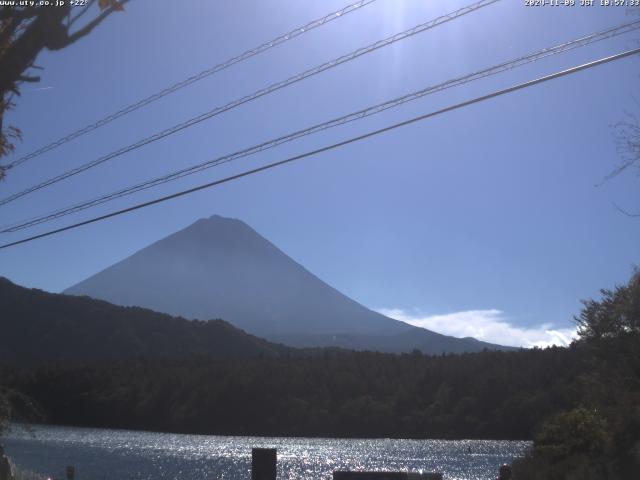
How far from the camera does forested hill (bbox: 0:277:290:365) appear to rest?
105 m

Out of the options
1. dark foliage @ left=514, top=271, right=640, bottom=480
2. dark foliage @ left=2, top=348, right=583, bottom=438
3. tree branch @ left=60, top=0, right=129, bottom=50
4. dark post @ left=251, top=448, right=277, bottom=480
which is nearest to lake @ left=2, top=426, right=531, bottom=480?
dark foliage @ left=2, top=348, right=583, bottom=438

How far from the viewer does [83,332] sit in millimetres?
113312

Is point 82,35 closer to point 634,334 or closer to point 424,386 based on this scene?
point 634,334

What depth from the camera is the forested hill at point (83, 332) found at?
105 metres

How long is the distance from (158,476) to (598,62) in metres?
47.7

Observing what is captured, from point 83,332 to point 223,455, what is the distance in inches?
2091

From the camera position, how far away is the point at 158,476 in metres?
50.8

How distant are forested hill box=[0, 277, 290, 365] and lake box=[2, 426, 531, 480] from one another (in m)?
16.8

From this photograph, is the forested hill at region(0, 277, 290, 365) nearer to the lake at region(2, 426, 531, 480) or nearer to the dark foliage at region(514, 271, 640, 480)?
the lake at region(2, 426, 531, 480)

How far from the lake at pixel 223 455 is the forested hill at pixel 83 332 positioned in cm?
1680

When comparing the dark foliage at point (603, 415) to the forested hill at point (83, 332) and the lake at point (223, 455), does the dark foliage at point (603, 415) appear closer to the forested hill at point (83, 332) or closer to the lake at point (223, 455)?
the lake at point (223, 455)

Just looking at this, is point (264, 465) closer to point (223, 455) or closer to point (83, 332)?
point (223, 455)

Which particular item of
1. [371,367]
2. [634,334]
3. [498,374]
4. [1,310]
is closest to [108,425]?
[1,310]

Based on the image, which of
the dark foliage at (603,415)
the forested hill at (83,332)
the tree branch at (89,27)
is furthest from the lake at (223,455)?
the tree branch at (89,27)
